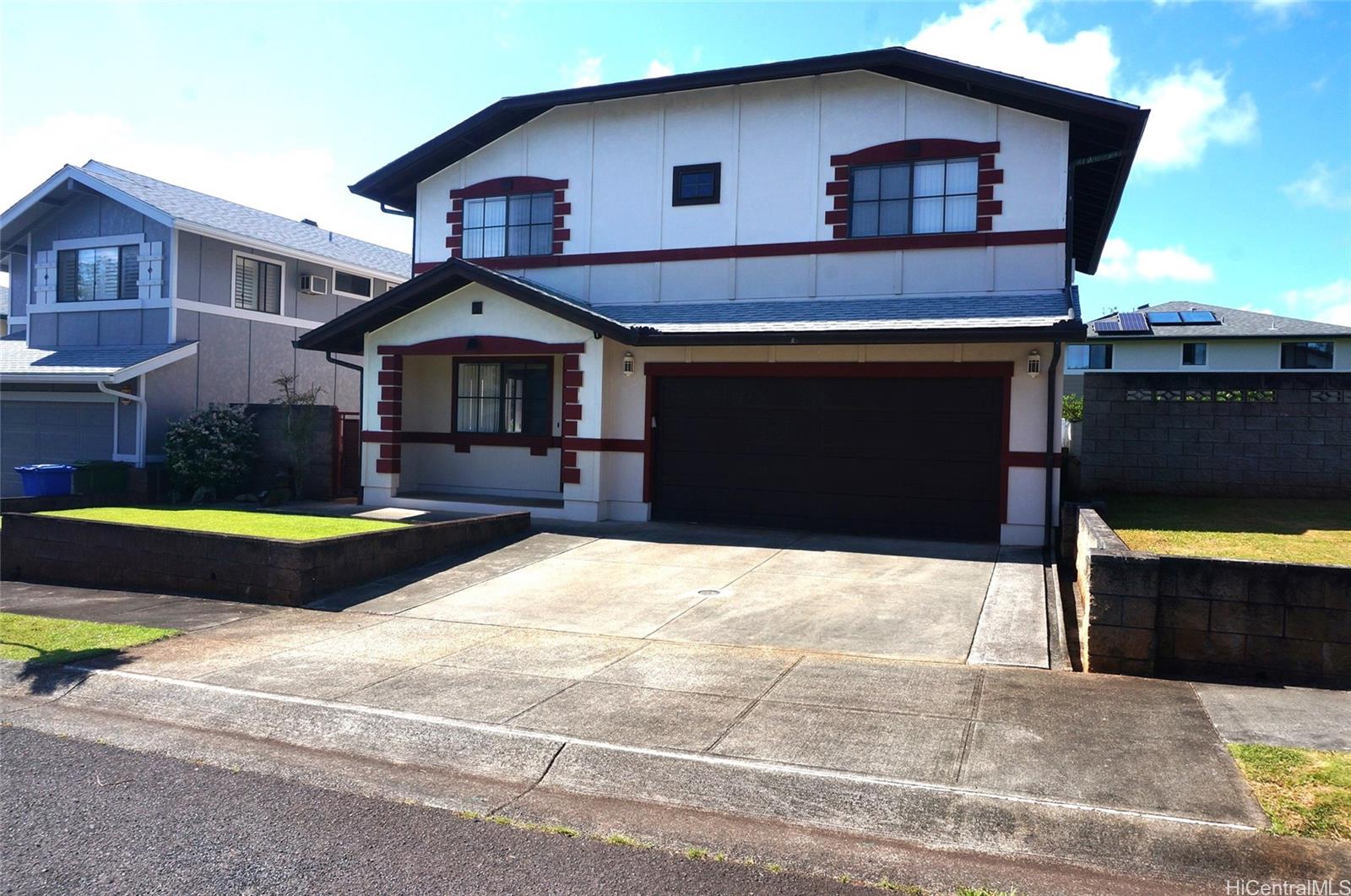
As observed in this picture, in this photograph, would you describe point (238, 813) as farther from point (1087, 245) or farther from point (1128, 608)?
point (1087, 245)

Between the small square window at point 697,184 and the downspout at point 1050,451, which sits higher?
the small square window at point 697,184

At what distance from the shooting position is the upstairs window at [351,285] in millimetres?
23922

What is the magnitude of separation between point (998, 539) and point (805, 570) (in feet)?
12.5

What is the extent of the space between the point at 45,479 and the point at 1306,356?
39.0m

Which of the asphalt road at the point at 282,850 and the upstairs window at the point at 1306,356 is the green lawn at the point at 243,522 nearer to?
the asphalt road at the point at 282,850

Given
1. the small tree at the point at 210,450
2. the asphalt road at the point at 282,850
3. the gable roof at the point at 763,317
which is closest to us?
→ the asphalt road at the point at 282,850

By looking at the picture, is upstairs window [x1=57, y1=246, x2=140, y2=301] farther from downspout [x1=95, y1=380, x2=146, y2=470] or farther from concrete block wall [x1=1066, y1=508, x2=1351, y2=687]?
concrete block wall [x1=1066, y1=508, x2=1351, y2=687]

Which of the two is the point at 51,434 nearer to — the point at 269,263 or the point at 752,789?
the point at 269,263

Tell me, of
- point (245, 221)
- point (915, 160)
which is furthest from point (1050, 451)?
point (245, 221)

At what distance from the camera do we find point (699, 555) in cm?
1283

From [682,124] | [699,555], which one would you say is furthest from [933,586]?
[682,124]

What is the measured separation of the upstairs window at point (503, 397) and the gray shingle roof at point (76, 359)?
659cm

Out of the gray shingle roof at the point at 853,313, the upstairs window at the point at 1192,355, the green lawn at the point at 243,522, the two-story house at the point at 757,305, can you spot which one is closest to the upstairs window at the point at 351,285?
the two-story house at the point at 757,305

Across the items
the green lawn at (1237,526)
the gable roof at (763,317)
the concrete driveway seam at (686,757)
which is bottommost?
the concrete driveway seam at (686,757)
